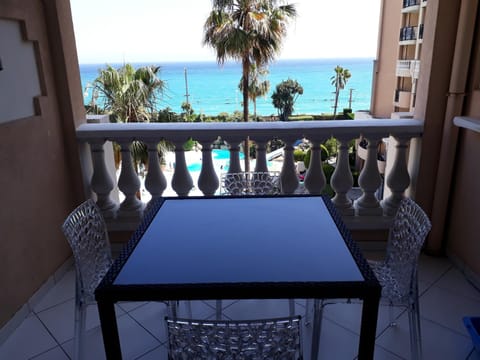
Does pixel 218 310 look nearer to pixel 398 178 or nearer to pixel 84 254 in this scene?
pixel 84 254

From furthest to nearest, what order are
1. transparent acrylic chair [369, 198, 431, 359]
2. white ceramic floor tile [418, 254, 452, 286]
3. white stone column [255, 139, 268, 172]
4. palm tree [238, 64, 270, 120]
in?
palm tree [238, 64, 270, 120] < white stone column [255, 139, 268, 172] < white ceramic floor tile [418, 254, 452, 286] < transparent acrylic chair [369, 198, 431, 359]

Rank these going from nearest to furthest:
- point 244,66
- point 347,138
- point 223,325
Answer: point 223,325 < point 347,138 < point 244,66

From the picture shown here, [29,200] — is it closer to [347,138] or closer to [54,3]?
[54,3]

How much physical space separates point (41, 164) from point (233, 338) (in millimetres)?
1865

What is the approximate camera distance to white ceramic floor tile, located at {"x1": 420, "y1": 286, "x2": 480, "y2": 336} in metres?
1.94

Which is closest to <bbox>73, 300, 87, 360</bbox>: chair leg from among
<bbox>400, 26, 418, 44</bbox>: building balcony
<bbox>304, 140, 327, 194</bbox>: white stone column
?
<bbox>304, 140, 327, 194</bbox>: white stone column

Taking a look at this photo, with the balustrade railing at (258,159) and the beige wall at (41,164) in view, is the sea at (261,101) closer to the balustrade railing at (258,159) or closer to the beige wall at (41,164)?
the balustrade railing at (258,159)

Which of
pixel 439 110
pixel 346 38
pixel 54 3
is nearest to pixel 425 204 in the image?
pixel 439 110

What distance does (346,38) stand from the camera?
51.7 m

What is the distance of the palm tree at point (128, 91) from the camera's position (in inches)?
319

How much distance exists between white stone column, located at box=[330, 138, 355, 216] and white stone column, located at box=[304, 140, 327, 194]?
0.11 m

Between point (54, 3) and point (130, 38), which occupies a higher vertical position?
point (130, 38)

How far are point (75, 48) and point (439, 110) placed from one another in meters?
2.46

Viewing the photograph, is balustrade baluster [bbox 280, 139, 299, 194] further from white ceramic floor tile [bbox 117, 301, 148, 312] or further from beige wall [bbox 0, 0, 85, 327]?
beige wall [bbox 0, 0, 85, 327]
